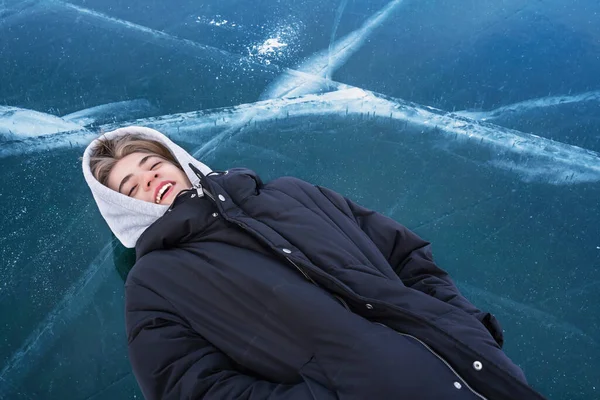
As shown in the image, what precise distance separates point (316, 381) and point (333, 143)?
1259 millimetres

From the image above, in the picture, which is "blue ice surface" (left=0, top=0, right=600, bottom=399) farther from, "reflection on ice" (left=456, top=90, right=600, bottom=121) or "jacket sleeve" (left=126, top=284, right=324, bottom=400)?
"jacket sleeve" (left=126, top=284, right=324, bottom=400)

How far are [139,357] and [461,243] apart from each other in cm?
113

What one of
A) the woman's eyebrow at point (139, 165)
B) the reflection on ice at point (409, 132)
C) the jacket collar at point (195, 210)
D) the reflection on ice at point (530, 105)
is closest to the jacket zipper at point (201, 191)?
the jacket collar at point (195, 210)

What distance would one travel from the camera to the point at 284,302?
1.22 metres

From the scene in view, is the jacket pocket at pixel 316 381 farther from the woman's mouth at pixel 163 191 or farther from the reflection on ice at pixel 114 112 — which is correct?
the reflection on ice at pixel 114 112

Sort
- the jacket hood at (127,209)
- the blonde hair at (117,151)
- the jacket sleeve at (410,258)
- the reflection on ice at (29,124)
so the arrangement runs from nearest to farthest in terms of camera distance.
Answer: the jacket sleeve at (410,258), the jacket hood at (127,209), the blonde hair at (117,151), the reflection on ice at (29,124)

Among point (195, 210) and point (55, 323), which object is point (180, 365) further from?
point (55, 323)

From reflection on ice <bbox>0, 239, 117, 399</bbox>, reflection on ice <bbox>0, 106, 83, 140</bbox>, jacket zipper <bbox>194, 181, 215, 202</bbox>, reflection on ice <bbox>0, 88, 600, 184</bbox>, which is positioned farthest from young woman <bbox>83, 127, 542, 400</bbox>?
reflection on ice <bbox>0, 106, 83, 140</bbox>

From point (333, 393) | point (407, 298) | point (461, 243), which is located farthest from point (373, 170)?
point (333, 393)

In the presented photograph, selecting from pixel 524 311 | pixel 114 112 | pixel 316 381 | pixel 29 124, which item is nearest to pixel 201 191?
pixel 316 381

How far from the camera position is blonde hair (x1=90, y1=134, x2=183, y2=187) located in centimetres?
164

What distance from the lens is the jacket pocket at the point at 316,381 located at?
1095 mm

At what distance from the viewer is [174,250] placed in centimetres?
141

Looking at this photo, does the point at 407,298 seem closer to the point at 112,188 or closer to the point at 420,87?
the point at 112,188
